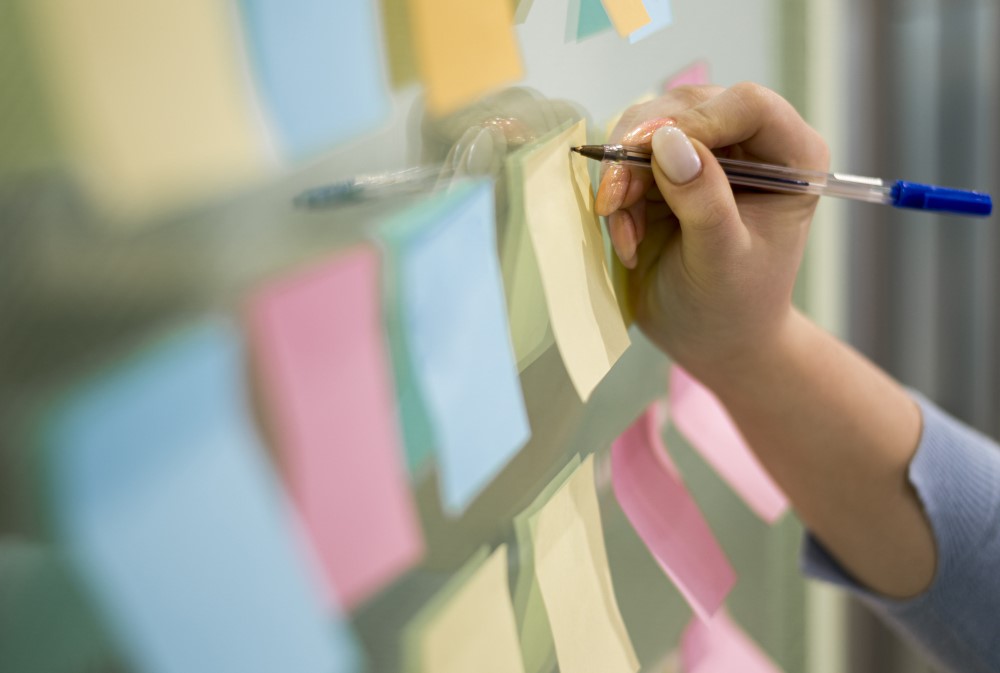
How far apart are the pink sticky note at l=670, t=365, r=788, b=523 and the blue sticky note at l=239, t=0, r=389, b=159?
0.36 meters

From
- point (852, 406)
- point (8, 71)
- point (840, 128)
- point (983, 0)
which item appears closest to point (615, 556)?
point (852, 406)

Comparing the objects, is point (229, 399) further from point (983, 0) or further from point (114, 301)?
point (983, 0)

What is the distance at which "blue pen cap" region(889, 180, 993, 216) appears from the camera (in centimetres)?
40

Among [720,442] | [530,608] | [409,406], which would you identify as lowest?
[720,442]

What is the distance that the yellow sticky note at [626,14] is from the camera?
0.37 metres

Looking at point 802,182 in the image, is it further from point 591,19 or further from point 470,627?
point 470,627

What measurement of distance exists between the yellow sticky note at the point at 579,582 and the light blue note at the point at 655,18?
0.19m

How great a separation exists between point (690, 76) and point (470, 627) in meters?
0.34

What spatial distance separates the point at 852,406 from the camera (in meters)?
0.50

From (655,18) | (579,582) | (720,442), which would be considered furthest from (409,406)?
(720,442)

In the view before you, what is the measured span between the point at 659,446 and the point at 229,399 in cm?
37

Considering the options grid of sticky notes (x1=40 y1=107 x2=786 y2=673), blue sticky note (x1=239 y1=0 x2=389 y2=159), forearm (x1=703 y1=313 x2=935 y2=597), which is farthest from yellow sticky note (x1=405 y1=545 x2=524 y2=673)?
forearm (x1=703 y1=313 x2=935 y2=597)

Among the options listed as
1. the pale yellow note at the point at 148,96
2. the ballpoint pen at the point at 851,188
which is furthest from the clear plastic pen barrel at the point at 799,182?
the pale yellow note at the point at 148,96

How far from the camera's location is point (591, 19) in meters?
0.35
